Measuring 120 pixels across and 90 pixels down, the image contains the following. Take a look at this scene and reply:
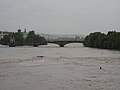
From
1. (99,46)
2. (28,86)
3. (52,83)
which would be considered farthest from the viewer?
(99,46)

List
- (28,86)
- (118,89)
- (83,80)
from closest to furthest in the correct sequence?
(118,89), (28,86), (83,80)

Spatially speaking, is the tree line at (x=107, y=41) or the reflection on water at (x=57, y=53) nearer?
the reflection on water at (x=57, y=53)

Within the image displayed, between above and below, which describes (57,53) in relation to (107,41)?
below

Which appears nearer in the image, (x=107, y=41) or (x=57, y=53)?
(x=57, y=53)

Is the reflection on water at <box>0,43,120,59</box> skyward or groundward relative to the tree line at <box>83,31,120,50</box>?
groundward

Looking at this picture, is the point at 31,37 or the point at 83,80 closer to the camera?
the point at 83,80

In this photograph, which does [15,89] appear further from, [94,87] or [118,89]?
[118,89]

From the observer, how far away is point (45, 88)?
18.9 m

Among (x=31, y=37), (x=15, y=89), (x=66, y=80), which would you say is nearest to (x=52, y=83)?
(x=66, y=80)

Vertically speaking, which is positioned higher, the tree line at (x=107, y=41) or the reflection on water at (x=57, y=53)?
the tree line at (x=107, y=41)

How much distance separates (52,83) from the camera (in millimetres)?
20797

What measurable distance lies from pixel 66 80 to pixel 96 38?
79.1 meters

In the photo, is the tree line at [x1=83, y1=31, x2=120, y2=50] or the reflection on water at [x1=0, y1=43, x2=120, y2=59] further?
the tree line at [x1=83, y1=31, x2=120, y2=50]

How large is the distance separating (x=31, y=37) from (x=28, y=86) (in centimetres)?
12535
